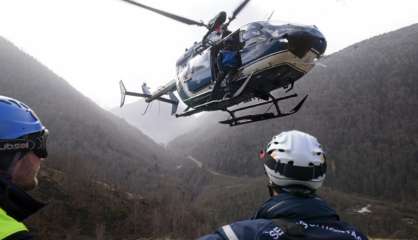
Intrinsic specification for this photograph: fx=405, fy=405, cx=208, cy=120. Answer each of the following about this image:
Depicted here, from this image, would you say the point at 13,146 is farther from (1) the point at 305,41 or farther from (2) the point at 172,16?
(2) the point at 172,16

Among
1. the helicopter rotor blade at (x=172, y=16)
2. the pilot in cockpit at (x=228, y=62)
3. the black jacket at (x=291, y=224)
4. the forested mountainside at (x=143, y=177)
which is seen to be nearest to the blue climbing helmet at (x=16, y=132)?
the black jacket at (x=291, y=224)

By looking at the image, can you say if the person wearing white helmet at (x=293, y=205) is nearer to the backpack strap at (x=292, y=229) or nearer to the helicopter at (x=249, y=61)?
the backpack strap at (x=292, y=229)

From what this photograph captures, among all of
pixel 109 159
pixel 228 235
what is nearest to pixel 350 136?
pixel 109 159

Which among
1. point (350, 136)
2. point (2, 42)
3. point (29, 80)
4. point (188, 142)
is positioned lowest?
point (188, 142)

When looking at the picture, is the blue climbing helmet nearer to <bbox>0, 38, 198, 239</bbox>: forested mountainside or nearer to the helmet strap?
the helmet strap

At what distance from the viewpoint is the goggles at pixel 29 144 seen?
263 centimetres

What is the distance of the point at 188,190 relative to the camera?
78.2m

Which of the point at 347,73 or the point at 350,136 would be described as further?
the point at 347,73

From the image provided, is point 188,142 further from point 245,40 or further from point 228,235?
point 228,235

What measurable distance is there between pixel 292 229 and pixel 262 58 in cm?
1082

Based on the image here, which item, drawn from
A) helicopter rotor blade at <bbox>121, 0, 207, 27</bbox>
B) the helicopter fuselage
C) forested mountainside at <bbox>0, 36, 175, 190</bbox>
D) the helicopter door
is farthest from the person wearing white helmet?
forested mountainside at <bbox>0, 36, 175, 190</bbox>

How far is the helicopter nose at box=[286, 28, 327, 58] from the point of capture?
11.8 meters

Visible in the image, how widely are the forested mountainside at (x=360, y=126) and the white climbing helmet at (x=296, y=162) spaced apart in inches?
3147

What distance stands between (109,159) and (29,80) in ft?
108
